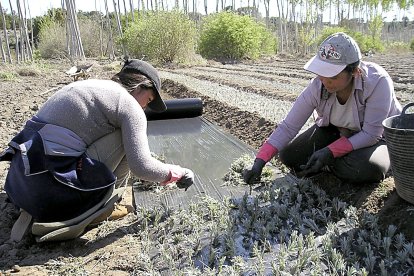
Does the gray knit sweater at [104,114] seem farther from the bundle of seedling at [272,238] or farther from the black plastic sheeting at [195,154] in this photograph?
the black plastic sheeting at [195,154]

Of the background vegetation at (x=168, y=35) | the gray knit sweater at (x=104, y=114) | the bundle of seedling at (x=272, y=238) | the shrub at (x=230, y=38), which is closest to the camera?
the bundle of seedling at (x=272, y=238)

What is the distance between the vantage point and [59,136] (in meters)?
2.40

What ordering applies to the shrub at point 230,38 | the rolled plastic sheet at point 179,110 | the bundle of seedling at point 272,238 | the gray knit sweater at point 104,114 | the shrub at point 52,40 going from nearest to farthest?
the bundle of seedling at point 272,238 → the gray knit sweater at point 104,114 → the rolled plastic sheet at point 179,110 → the shrub at point 230,38 → the shrub at point 52,40

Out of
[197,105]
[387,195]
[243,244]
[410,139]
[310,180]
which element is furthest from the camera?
[197,105]

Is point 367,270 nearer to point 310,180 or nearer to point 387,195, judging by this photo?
point 387,195

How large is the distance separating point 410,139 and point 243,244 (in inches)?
44.3

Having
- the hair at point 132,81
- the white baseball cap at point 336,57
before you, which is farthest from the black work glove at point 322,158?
the hair at point 132,81

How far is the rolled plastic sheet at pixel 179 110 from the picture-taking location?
6254mm

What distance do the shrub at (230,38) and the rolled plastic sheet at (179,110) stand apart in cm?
1765

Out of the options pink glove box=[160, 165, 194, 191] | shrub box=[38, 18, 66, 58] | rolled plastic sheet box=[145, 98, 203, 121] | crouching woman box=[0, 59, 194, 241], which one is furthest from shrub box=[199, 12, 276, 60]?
crouching woman box=[0, 59, 194, 241]

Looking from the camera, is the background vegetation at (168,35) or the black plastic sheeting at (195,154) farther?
the background vegetation at (168,35)

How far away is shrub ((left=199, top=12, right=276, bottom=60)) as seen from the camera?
2338 cm

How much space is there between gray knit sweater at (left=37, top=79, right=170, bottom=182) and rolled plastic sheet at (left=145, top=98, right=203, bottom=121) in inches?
146

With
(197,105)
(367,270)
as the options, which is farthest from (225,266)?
(197,105)
